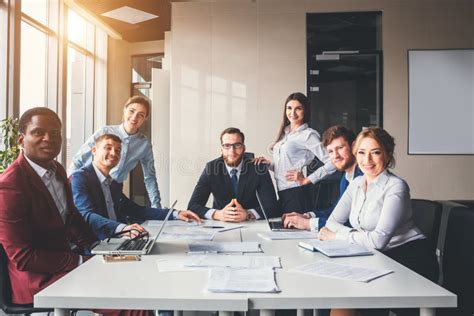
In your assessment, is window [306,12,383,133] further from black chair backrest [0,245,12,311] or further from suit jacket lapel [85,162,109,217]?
black chair backrest [0,245,12,311]

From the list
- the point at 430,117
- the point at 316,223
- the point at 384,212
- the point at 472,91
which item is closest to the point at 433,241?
the point at 384,212

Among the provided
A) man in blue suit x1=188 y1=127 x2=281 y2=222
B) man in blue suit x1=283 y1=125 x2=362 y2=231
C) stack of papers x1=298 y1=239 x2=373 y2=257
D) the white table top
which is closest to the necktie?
man in blue suit x1=188 y1=127 x2=281 y2=222

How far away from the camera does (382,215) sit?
6.43ft

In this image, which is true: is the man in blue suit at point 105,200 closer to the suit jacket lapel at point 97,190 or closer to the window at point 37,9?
the suit jacket lapel at point 97,190

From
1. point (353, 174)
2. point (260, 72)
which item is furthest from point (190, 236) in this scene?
point (260, 72)

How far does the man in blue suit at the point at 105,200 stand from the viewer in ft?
7.72

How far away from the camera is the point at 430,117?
4.87 m

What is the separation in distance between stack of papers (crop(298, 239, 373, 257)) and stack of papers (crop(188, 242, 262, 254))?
215mm

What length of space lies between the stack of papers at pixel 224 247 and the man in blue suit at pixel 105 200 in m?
0.39

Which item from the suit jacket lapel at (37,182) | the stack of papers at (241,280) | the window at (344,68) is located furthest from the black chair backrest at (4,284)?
the window at (344,68)

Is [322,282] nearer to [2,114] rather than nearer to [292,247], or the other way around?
[292,247]

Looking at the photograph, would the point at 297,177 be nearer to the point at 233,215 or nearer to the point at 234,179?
the point at 234,179

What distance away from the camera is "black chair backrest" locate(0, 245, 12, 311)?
1.83 metres

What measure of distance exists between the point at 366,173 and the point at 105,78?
4.28 metres
